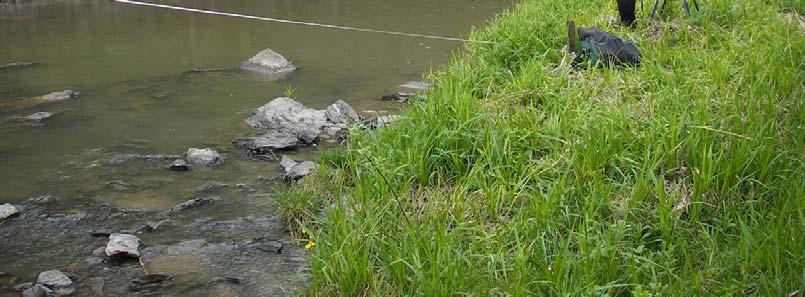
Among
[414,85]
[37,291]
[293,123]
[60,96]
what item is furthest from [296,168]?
[60,96]

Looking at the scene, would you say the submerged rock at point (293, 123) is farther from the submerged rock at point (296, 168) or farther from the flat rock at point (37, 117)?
the flat rock at point (37, 117)

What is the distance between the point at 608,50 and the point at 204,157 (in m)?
3.13

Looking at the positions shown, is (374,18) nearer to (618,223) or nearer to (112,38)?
(112,38)

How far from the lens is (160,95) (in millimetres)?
7867

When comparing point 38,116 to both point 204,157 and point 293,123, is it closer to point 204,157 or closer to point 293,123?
point 204,157

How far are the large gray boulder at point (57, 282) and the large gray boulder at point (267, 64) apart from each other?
514cm

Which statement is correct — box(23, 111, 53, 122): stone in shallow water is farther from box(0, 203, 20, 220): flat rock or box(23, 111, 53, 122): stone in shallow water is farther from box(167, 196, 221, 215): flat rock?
box(167, 196, 221, 215): flat rock

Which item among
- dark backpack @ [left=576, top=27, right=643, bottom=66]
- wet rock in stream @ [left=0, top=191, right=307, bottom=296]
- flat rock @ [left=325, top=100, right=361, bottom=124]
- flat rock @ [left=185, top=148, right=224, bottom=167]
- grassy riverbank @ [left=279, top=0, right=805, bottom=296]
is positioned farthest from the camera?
flat rock @ [left=325, top=100, right=361, bottom=124]

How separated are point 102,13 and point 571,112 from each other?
1010 centimetres

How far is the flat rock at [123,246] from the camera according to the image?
4.21 meters

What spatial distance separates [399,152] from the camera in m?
4.48

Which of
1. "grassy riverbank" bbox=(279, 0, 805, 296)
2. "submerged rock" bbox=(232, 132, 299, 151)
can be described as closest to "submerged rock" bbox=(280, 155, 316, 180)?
"grassy riverbank" bbox=(279, 0, 805, 296)

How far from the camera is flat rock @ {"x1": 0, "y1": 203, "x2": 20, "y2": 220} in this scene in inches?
186

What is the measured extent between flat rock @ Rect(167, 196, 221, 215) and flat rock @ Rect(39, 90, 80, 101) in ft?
10.7
